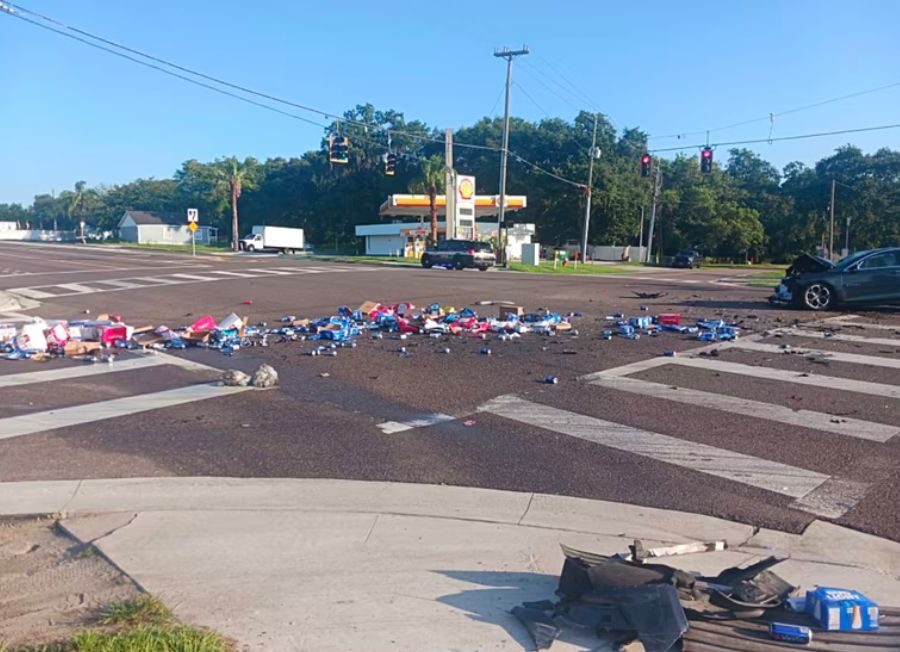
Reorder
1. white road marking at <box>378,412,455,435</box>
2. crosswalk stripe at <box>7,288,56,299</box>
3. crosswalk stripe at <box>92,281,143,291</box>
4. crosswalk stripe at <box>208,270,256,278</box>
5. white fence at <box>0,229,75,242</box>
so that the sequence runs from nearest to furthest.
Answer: white road marking at <box>378,412,455,435</box>
crosswalk stripe at <box>7,288,56,299</box>
crosswalk stripe at <box>92,281,143,291</box>
crosswalk stripe at <box>208,270,256,278</box>
white fence at <box>0,229,75,242</box>

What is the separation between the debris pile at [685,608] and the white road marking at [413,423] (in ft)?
12.7

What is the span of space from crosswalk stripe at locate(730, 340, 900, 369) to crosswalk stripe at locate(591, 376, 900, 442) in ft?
11.3

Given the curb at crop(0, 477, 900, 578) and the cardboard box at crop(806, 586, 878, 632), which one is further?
the curb at crop(0, 477, 900, 578)

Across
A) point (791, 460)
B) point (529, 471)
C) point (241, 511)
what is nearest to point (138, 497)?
point (241, 511)

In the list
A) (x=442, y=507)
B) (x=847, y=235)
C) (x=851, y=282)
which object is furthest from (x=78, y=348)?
(x=847, y=235)

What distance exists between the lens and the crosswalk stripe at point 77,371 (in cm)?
1060

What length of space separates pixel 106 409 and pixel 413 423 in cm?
357

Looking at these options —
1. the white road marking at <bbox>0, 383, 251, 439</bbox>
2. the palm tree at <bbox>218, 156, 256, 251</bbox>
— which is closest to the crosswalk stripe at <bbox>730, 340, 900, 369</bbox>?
the white road marking at <bbox>0, 383, 251, 439</bbox>

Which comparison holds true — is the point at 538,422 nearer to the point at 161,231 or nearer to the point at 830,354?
the point at 830,354

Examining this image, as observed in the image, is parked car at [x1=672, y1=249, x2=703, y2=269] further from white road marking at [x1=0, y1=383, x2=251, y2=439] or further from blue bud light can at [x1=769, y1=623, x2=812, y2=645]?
blue bud light can at [x1=769, y1=623, x2=812, y2=645]

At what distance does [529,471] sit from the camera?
6.48m

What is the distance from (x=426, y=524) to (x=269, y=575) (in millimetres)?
1203

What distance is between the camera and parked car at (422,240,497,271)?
43656 millimetres

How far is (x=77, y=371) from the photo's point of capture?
11297 mm
